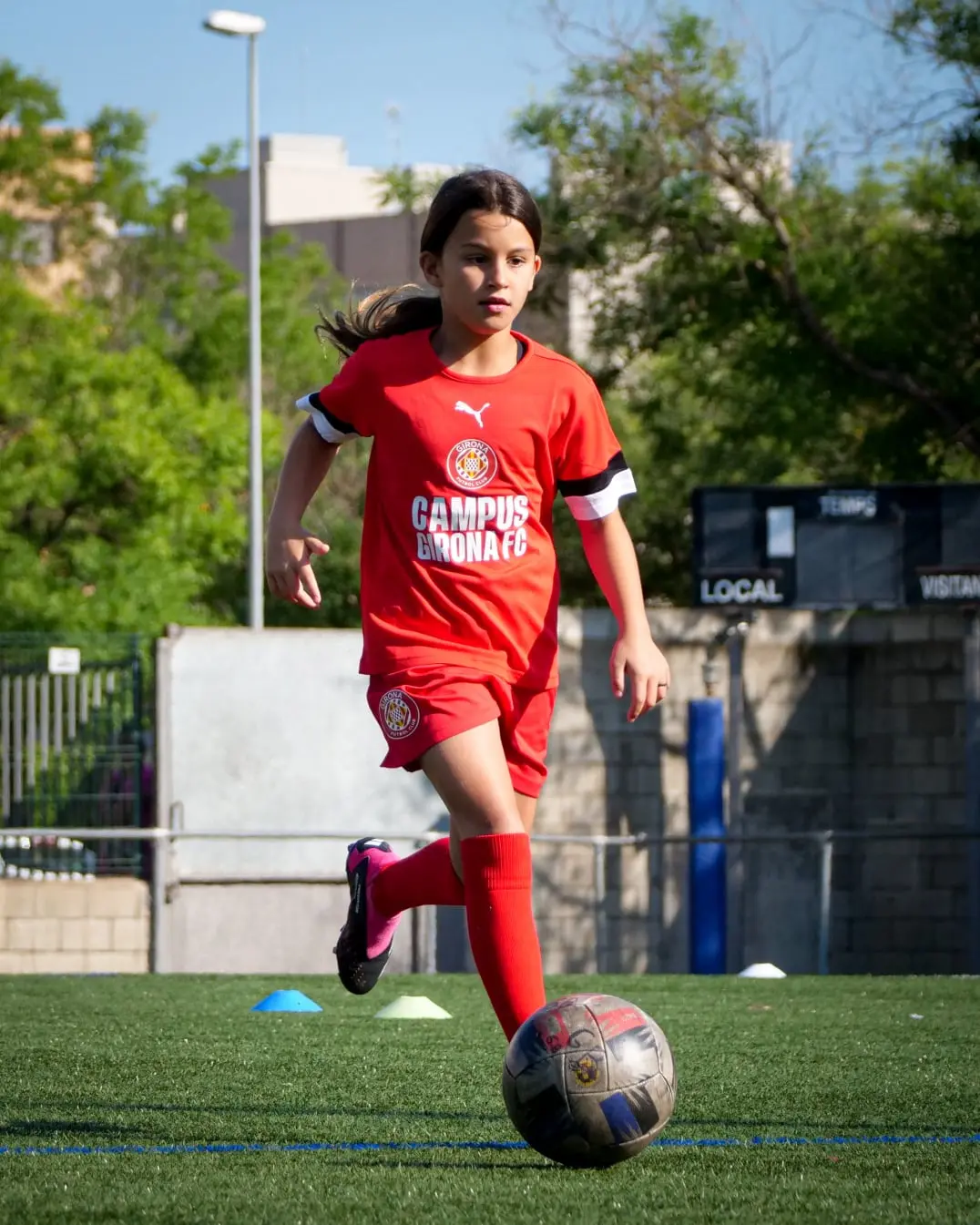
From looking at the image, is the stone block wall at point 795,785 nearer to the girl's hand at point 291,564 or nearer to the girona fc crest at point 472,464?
the girl's hand at point 291,564

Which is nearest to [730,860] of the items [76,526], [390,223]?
[76,526]

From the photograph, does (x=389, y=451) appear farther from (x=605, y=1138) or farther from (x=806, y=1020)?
(x=806, y=1020)

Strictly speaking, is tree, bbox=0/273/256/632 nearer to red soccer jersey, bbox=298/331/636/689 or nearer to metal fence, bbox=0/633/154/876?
metal fence, bbox=0/633/154/876

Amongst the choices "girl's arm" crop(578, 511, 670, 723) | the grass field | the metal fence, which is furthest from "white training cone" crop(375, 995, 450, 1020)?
the metal fence

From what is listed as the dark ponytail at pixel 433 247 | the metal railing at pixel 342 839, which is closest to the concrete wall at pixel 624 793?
the metal railing at pixel 342 839

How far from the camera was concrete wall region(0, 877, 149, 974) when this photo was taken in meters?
15.1

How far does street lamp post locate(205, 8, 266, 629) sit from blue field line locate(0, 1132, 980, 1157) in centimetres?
1903

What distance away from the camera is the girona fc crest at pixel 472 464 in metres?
4.59

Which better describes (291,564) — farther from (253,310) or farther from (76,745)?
(253,310)

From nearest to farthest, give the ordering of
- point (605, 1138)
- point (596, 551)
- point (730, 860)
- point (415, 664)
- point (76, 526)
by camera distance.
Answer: point (605, 1138) < point (415, 664) < point (596, 551) < point (730, 860) < point (76, 526)

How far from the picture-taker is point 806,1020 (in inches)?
316

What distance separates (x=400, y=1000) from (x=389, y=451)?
4.13 metres

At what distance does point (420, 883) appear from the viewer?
5.00m

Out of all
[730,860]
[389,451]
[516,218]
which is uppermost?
[516,218]
